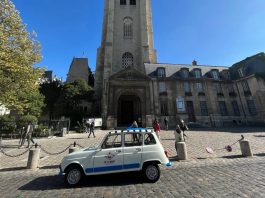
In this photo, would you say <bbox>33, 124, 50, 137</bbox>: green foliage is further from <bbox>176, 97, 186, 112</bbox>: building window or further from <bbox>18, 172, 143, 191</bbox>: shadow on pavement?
<bbox>176, 97, 186, 112</bbox>: building window

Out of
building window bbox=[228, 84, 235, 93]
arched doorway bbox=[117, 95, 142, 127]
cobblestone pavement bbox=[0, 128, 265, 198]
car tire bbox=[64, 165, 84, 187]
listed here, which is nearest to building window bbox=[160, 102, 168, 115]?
arched doorway bbox=[117, 95, 142, 127]

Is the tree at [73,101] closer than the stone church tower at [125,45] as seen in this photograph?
Yes

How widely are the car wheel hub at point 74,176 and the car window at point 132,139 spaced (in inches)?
67.9

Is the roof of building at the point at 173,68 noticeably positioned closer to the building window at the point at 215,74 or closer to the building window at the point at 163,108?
the building window at the point at 215,74

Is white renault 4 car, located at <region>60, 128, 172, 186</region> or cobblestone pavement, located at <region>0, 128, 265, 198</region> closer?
cobblestone pavement, located at <region>0, 128, 265, 198</region>

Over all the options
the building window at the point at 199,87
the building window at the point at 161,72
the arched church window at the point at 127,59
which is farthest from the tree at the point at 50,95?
the building window at the point at 199,87

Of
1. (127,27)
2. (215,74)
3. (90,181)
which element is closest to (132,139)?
(90,181)

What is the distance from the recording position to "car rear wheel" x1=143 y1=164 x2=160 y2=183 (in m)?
5.18

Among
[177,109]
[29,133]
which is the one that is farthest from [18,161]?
[177,109]

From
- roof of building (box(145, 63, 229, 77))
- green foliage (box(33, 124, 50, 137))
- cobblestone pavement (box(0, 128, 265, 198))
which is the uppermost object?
roof of building (box(145, 63, 229, 77))

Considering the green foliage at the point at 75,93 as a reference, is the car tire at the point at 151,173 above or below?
below

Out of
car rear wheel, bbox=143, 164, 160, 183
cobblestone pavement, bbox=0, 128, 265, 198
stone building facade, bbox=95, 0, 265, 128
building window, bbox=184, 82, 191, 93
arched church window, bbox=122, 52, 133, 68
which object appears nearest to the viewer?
cobblestone pavement, bbox=0, 128, 265, 198

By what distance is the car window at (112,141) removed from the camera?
5488 millimetres

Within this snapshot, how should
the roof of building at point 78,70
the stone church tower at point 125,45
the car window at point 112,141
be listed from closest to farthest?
the car window at point 112,141
the stone church tower at point 125,45
the roof of building at point 78,70
